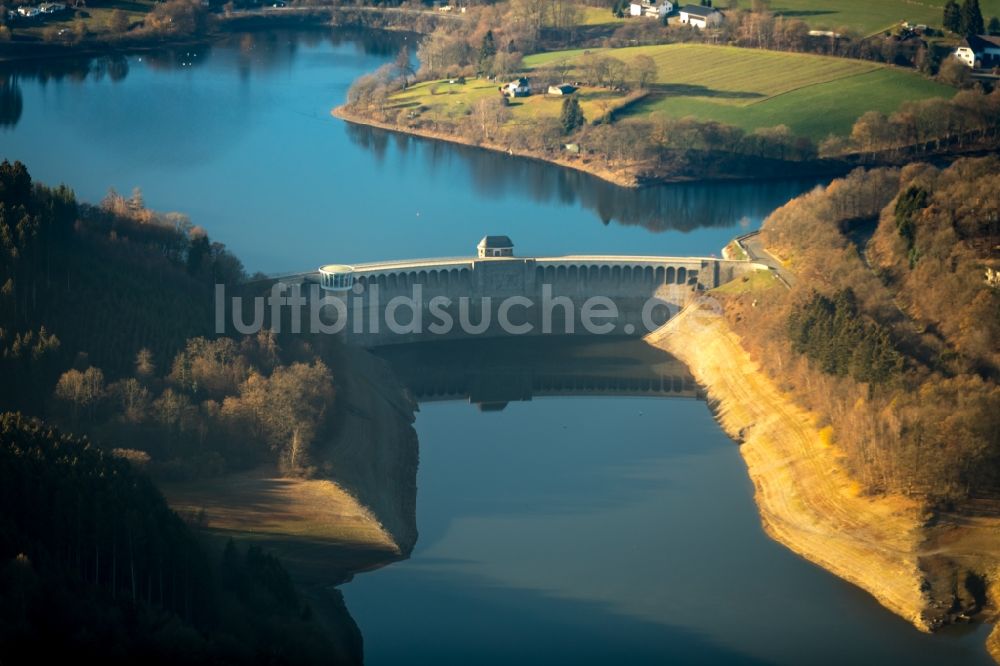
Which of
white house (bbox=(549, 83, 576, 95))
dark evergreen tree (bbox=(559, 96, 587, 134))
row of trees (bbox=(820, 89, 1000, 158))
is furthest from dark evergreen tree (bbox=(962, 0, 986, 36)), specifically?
dark evergreen tree (bbox=(559, 96, 587, 134))

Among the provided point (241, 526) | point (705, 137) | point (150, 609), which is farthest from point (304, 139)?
point (150, 609)

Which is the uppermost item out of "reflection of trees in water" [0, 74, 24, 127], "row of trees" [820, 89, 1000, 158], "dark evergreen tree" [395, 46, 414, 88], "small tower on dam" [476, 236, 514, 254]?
"dark evergreen tree" [395, 46, 414, 88]

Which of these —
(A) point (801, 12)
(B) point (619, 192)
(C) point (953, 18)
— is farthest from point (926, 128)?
(A) point (801, 12)

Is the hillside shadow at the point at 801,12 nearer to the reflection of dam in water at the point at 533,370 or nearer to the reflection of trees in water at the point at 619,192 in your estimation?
the reflection of trees in water at the point at 619,192

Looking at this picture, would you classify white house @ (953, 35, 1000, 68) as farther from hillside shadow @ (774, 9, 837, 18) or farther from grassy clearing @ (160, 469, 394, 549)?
grassy clearing @ (160, 469, 394, 549)

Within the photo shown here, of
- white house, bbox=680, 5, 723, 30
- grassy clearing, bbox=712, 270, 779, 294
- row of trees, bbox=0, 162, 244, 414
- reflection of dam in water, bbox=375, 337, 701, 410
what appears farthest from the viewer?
white house, bbox=680, 5, 723, 30

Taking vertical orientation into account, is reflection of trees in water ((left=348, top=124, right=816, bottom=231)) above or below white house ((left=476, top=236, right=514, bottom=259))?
below

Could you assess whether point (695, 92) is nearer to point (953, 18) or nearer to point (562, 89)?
point (562, 89)
